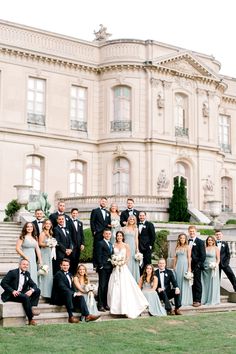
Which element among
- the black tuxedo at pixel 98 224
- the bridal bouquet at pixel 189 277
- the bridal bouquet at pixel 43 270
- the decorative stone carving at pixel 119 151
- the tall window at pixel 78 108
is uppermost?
the tall window at pixel 78 108

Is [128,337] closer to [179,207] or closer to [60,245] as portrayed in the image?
[60,245]

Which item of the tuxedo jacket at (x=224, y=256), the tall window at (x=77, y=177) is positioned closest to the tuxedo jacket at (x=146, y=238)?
the tuxedo jacket at (x=224, y=256)

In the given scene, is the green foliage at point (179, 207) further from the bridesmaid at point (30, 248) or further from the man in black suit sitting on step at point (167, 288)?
the bridesmaid at point (30, 248)

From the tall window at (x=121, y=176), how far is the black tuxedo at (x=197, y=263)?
20.3 metres

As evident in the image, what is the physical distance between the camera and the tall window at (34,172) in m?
31.8

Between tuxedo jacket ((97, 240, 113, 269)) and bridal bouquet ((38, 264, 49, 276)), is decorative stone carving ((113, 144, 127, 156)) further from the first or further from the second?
bridal bouquet ((38, 264, 49, 276))

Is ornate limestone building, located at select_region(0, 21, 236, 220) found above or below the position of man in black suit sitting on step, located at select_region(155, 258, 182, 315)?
above

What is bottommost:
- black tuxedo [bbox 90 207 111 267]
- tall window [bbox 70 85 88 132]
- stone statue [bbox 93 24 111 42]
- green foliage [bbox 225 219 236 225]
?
black tuxedo [bbox 90 207 111 267]

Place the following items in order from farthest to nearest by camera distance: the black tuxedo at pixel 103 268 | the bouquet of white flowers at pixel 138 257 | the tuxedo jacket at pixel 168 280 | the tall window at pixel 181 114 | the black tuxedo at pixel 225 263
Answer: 1. the tall window at pixel 181 114
2. the black tuxedo at pixel 225 263
3. the bouquet of white flowers at pixel 138 257
4. the tuxedo jacket at pixel 168 280
5. the black tuxedo at pixel 103 268

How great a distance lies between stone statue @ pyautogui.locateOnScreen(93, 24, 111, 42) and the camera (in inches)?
1452

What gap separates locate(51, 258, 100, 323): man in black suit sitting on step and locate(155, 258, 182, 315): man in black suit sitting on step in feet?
5.93

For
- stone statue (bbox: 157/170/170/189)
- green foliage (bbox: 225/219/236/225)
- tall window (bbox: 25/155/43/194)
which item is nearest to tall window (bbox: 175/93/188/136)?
stone statue (bbox: 157/170/170/189)

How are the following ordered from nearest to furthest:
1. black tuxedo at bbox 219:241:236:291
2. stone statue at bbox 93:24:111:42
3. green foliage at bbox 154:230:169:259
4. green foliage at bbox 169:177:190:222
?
black tuxedo at bbox 219:241:236:291 < green foliage at bbox 154:230:169:259 < green foliage at bbox 169:177:190:222 < stone statue at bbox 93:24:111:42

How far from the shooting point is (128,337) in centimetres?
955
